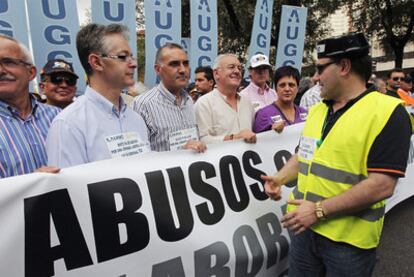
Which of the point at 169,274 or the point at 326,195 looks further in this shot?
the point at 169,274

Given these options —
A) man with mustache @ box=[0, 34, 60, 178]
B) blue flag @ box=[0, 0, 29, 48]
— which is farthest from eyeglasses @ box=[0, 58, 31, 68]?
blue flag @ box=[0, 0, 29, 48]

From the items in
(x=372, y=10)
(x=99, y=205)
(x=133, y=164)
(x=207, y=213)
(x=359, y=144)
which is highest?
(x=372, y=10)

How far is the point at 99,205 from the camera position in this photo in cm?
192

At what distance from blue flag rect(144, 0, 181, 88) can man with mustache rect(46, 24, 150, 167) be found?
3354 millimetres

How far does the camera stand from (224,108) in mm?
3410

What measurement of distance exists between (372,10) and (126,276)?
1850cm

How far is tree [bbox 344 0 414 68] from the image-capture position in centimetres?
1598

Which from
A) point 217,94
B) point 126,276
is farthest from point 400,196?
point 126,276

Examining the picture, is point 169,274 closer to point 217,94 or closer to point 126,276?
A: point 126,276

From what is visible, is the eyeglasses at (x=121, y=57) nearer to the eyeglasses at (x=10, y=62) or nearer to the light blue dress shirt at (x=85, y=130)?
the light blue dress shirt at (x=85, y=130)

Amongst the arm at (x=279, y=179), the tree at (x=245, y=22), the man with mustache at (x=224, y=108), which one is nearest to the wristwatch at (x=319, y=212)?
the arm at (x=279, y=179)

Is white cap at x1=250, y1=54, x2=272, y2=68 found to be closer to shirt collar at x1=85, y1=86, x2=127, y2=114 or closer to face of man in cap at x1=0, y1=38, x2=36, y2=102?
shirt collar at x1=85, y1=86, x2=127, y2=114

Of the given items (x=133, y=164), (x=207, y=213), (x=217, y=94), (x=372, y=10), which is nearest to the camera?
(x=133, y=164)

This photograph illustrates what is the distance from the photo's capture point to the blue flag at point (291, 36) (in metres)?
7.36
